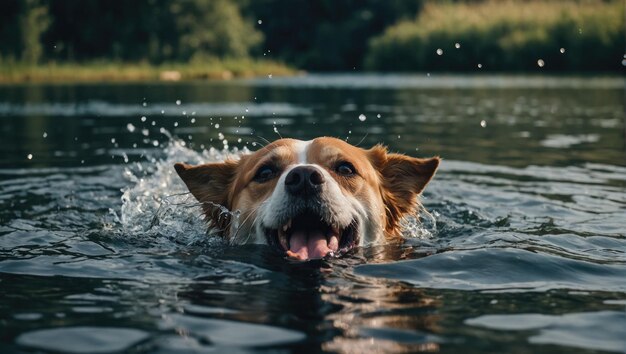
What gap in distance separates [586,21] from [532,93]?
10.6 metres

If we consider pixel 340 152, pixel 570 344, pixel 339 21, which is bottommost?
pixel 570 344

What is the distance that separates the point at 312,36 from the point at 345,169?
58747 mm

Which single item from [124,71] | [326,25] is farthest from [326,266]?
[326,25]

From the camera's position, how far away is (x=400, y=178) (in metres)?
5.77

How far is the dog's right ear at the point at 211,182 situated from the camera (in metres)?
5.68

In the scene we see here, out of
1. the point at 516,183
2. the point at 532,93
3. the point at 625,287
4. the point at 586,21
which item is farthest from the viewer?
the point at 586,21

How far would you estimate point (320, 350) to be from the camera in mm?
2943

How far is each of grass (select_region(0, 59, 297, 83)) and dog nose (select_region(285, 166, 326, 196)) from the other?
88.1 feet

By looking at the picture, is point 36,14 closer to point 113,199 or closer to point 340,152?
point 113,199

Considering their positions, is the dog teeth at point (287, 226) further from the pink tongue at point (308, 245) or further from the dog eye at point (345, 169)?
the dog eye at point (345, 169)

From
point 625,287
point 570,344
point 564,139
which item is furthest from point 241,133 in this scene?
point 570,344

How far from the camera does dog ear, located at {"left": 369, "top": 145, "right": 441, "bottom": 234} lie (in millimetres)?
5672

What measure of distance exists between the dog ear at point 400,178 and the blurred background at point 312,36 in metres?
17.2

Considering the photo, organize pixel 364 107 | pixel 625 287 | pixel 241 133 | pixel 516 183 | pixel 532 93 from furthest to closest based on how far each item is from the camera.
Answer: pixel 532 93
pixel 364 107
pixel 241 133
pixel 516 183
pixel 625 287
